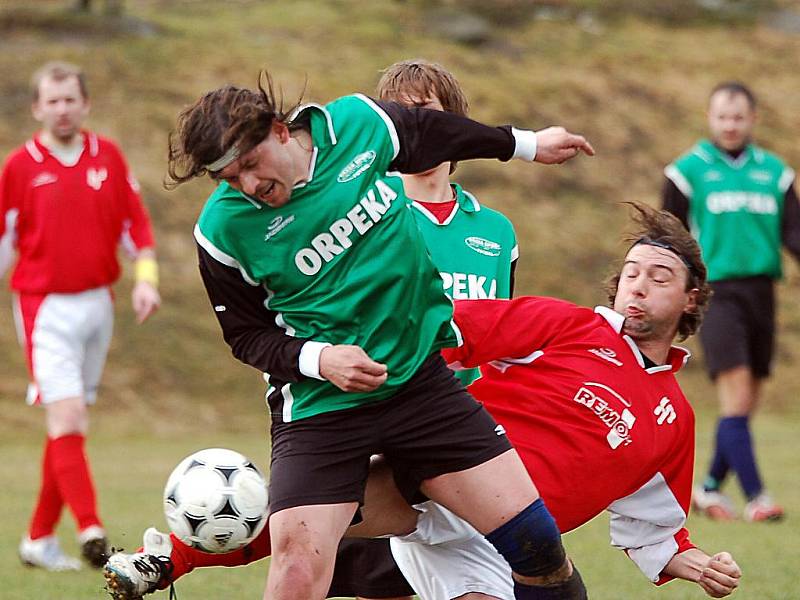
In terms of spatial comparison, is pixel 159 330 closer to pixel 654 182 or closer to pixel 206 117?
pixel 654 182

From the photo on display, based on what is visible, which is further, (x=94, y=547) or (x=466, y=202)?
(x=94, y=547)

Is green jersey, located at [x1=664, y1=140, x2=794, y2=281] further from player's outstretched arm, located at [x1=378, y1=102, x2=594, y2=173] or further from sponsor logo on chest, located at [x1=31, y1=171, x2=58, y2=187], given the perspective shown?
player's outstretched arm, located at [x1=378, y1=102, x2=594, y2=173]

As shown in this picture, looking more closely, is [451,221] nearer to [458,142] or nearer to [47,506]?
[458,142]

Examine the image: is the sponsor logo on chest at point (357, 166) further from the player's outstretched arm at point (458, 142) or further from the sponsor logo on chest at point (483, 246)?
the sponsor logo on chest at point (483, 246)

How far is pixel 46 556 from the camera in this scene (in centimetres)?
630

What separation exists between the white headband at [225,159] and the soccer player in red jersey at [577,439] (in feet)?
2.74

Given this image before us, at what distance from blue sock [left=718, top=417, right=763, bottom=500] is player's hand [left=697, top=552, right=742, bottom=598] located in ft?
12.1

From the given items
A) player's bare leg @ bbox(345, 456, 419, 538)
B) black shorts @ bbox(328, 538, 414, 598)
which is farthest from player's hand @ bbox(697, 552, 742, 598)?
black shorts @ bbox(328, 538, 414, 598)

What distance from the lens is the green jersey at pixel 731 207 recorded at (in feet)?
25.7

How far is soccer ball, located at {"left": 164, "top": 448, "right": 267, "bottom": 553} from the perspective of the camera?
387 centimetres

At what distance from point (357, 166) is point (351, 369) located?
1.79 ft

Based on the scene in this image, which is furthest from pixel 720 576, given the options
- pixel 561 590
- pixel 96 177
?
pixel 96 177

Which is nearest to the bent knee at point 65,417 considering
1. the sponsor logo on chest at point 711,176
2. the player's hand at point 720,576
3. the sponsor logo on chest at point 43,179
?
the sponsor logo on chest at point 43,179

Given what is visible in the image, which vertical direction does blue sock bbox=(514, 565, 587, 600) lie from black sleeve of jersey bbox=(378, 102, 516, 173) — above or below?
below
